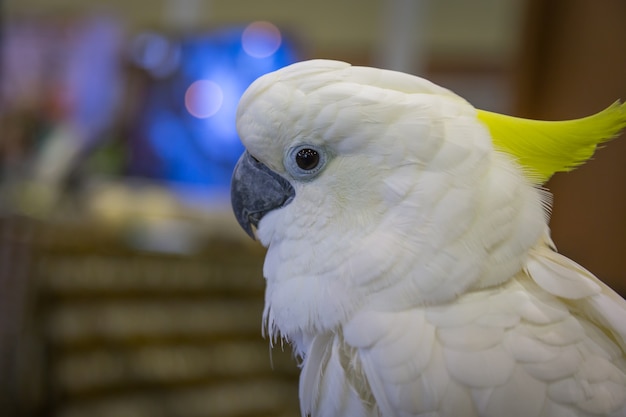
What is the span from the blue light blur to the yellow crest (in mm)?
1723

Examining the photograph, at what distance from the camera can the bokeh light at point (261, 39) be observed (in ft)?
8.05

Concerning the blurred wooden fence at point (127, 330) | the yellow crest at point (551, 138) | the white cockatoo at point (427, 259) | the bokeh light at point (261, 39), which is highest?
the bokeh light at point (261, 39)

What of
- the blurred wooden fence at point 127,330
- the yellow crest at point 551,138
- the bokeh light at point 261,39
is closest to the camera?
the yellow crest at point 551,138

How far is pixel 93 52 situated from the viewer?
9.74 ft

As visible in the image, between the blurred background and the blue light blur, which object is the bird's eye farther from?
the blue light blur

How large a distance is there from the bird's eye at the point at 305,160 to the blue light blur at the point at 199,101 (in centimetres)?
165

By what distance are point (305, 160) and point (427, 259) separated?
190mm

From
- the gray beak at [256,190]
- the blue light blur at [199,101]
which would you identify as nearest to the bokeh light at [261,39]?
the blue light blur at [199,101]

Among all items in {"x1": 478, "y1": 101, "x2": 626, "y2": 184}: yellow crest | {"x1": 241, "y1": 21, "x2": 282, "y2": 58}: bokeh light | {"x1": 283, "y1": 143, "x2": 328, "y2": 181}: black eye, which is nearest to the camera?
{"x1": 478, "y1": 101, "x2": 626, "y2": 184}: yellow crest

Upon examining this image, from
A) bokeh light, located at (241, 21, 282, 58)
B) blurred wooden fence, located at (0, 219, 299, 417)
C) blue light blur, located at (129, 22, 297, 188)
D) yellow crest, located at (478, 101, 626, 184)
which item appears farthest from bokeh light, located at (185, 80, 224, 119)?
yellow crest, located at (478, 101, 626, 184)

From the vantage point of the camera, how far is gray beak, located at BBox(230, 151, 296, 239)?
85 cm

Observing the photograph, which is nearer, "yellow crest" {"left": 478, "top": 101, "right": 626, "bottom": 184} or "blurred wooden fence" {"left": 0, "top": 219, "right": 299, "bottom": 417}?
"yellow crest" {"left": 478, "top": 101, "right": 626, "bottom": 184}

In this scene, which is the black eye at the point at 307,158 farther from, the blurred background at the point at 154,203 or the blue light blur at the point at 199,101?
the blue light blur at the point at 199,101

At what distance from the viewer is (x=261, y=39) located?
2488 millimetres
